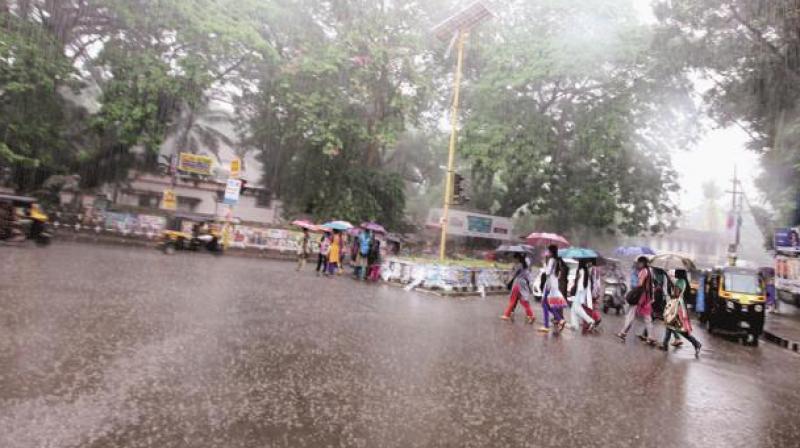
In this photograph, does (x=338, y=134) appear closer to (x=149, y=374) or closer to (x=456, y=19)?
(x=456, y=19)

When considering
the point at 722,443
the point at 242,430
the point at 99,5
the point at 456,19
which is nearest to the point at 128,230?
the point at 99,5

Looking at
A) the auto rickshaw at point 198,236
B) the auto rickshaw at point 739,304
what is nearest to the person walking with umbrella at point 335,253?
the auto rickshaw at point 198,236

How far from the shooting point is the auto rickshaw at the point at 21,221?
16.2m

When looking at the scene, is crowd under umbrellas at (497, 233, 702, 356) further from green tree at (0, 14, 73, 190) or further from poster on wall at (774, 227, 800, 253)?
green tree at (0, 14, 73, 190)

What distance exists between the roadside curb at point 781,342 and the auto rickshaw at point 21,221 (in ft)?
73.0

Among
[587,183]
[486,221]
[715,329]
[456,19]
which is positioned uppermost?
[456,19]

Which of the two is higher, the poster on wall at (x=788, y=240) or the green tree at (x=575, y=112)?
the green tree at (x=575, y=112)

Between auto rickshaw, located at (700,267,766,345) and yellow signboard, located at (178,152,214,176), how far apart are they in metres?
28.7

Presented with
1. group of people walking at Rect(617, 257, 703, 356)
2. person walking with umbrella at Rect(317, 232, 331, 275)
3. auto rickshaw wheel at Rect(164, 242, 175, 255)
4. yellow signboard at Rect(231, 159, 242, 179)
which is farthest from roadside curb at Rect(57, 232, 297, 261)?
group of people walking at Rect(617, 257, 703, 356)

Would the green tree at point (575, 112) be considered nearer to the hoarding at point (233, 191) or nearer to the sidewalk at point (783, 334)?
the sidewalk at point (783, 334)

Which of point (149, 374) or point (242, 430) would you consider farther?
point (149, 374)

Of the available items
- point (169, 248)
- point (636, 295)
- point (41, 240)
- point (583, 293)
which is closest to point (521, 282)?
point (583, 293)

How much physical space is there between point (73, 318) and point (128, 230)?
65.4 feet

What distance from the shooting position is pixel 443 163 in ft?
132
